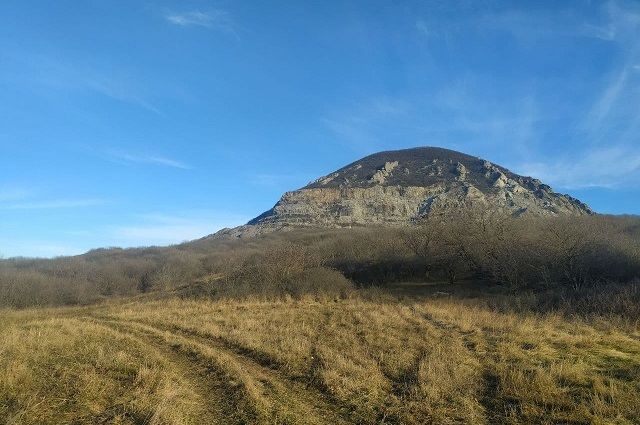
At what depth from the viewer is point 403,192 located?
126m

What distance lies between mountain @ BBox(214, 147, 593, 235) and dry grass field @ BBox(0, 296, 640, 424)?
91.3m

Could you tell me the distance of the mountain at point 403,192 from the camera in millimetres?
111625

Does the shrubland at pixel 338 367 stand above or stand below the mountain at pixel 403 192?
below

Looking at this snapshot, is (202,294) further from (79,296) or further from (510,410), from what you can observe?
(510,410)

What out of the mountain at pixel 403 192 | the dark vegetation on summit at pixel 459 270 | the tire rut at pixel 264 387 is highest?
the mountain at pixel 403 192

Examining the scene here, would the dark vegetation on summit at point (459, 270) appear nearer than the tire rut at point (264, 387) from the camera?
No

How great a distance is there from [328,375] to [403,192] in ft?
391

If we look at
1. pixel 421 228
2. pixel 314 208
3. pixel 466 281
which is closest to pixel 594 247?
pixel 466 281

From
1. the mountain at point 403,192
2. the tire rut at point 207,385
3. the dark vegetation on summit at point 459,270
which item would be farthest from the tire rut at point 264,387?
the mountain at point 403,192

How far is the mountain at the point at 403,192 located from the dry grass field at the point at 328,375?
300 feet

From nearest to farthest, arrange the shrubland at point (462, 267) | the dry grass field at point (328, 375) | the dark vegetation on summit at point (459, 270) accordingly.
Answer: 1. the dry grass field at point (328, 375)
2. the dark vegetation on summit at point (459, 270)
3. the shrubland at point (462, 267)

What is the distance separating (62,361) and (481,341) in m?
11.6

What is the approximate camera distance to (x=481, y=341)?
13.4 meters

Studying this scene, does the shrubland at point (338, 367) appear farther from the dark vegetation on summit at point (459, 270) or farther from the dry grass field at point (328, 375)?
the dark vegetation on summit at point (459, 270)
